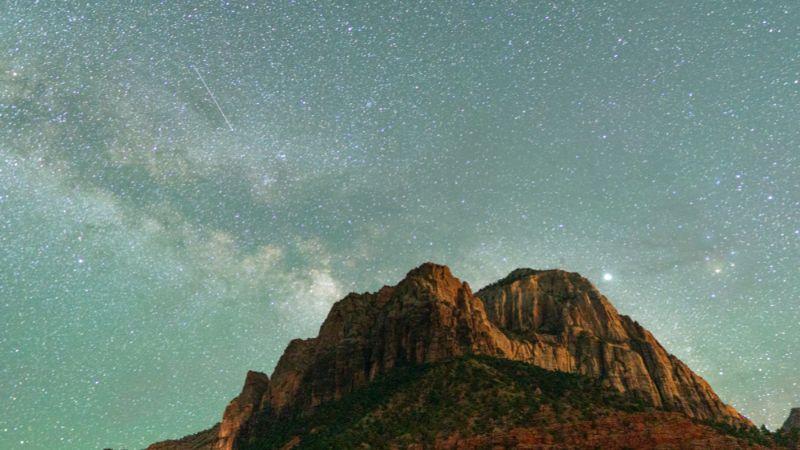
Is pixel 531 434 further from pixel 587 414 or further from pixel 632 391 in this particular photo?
pixel 632 391

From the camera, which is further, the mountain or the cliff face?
the cliff face

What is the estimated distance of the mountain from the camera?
275 ft

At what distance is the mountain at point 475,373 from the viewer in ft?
275

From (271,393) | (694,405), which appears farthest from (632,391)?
(271,393)

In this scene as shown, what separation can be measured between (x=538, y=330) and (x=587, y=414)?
8869cm

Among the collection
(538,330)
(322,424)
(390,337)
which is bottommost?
(322,424)

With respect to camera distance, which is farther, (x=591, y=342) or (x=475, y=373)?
(x=591, y=342)

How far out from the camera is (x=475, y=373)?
101 meters

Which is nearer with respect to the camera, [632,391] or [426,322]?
[426,322]

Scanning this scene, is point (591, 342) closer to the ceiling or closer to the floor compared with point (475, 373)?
closer to the ceiling

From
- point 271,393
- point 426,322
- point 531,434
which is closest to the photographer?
point 531,434

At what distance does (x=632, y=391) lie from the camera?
495 ft

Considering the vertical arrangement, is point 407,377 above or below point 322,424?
above

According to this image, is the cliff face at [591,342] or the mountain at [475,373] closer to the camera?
the mountain at [475,373]
